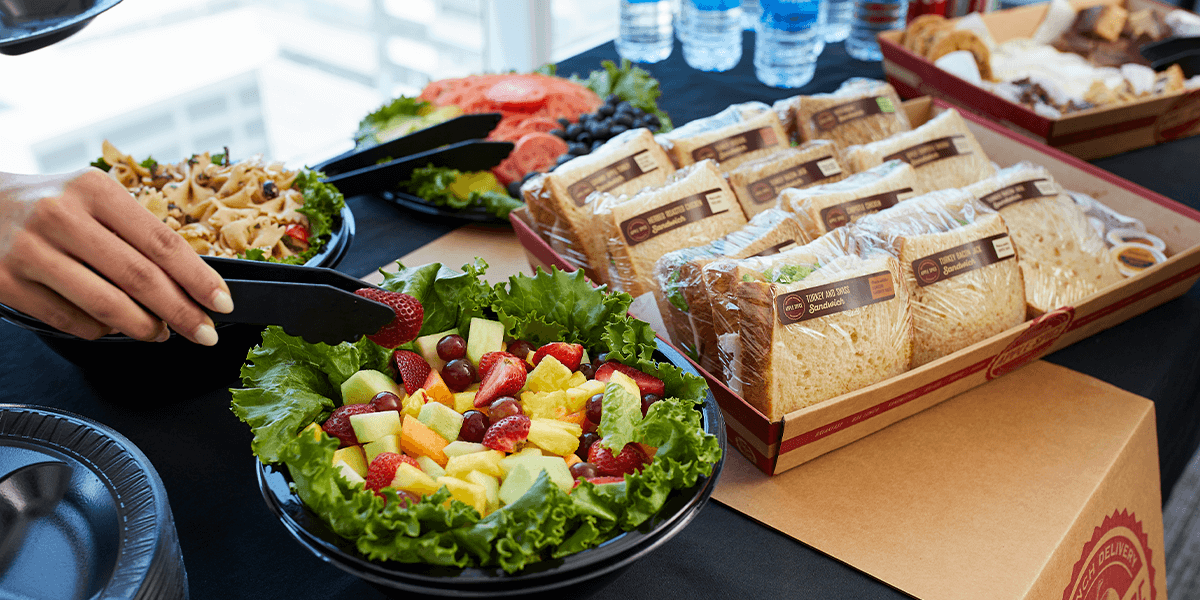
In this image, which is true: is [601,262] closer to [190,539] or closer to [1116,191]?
[190,539]

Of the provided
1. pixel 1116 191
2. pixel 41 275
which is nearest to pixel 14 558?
pixel 41 275

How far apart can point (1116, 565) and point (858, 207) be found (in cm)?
71

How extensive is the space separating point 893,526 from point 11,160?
4699 millimetres

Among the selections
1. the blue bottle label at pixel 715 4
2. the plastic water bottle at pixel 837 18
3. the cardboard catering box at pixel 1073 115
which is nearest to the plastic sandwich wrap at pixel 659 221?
the cardboard catering box at pixel 1073 115

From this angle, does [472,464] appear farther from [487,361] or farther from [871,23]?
[871,23]

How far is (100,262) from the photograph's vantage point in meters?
0.81

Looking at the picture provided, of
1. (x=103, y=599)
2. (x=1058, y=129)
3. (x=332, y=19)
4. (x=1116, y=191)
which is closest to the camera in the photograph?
(x=103, y=599)

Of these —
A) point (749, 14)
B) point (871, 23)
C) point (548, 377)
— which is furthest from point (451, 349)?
point (749, 14)

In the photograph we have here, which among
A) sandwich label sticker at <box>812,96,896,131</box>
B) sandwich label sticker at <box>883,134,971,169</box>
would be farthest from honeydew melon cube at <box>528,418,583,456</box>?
sandwich label sticker at <box>812,96,896,131</box>

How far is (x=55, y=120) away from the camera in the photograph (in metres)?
4.88

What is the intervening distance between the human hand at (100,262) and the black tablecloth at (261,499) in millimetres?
352

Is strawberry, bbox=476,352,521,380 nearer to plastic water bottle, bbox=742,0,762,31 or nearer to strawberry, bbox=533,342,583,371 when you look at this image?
strawberry, bbox=533,342,583,371

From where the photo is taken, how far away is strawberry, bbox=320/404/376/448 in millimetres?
925

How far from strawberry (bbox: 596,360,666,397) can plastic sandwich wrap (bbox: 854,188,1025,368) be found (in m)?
0.51
